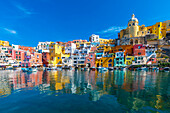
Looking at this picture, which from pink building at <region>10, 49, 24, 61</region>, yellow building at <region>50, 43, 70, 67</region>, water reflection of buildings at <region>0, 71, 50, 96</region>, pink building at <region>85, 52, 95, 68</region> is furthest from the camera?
yellow building at <region>50, 43, 70, 67</region>

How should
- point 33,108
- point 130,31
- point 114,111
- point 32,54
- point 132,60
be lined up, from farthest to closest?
point 130,31 → point 32,54 → point 132,60 → point 33,108 → point 114,111

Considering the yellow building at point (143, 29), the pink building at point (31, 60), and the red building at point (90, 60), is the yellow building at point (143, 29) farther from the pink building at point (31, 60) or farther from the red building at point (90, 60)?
the pink building at point (31, 60)

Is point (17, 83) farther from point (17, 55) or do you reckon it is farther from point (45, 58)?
point (17, 55)

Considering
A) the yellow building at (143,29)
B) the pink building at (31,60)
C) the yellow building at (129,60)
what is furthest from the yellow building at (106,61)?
the pink building at (31,60)

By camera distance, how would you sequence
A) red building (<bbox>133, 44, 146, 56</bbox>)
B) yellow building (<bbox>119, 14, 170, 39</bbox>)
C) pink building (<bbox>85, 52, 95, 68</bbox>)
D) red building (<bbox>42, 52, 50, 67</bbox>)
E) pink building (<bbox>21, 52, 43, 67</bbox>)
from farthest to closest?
1. yellow building (<bbox>119, 14, 170, 39</bbox>)
2. red building (<bbox>42, 52, 50, 67</bbox>)
3. pink building (<bbox>85, 52, 95, 68</bbox>)
4. pink building (<bbox>21, 52, 43, 67</bbox>)
5. red building (<bbox>133, 44, 146, 56</bbox>)

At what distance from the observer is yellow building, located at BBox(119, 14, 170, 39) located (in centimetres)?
7414

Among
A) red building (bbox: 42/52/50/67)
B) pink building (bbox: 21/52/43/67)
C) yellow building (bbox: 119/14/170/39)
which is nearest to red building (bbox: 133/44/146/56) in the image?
yellow building (bbox: 119/14/170/39)

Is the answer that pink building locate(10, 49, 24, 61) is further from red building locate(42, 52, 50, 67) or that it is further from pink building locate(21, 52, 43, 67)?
red building locate(42, 52, 50, 67)

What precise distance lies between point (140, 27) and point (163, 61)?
41931 millimetres

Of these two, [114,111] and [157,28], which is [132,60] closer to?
[157,28]

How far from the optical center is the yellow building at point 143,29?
74137 millimetres

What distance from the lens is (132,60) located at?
190ft

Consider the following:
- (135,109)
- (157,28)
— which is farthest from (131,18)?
(135,109)

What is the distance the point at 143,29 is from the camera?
8062 centimetres
